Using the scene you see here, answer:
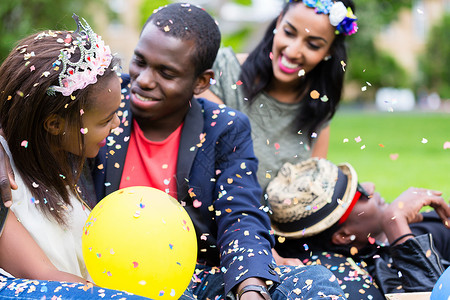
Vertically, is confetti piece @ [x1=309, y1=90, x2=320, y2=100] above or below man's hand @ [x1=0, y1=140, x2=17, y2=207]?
below

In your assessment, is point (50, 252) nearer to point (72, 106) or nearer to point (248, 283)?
point (72, 106)

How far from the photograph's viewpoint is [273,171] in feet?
13.9

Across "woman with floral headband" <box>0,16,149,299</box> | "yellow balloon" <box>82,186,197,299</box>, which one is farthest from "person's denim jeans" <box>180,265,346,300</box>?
"woman with floral headband" <box>0,16,149,299</box>

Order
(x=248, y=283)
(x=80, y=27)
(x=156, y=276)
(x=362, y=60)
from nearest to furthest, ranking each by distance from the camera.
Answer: (x=156, y=276), (x=248, y=283), (x=80, y=27), (x=362, y=60)

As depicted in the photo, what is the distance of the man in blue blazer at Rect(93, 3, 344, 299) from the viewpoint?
3.03 metres

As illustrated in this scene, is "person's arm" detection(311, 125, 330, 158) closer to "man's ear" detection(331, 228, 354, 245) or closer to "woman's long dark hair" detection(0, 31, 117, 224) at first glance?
"man's ear" detection(331, 228, 354, 245)

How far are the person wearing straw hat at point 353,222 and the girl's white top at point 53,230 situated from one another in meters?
1.20

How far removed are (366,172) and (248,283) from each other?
7822 mm

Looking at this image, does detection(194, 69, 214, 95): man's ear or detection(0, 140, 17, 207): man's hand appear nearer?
detection(0, 140, 17, 207): man's hand

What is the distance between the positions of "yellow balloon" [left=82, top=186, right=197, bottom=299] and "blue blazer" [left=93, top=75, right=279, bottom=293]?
1.35 ft

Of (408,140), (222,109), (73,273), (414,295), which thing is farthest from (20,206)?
(408,140)

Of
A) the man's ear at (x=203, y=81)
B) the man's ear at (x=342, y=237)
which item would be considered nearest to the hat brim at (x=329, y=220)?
the man's ear at (x=342, y=237)

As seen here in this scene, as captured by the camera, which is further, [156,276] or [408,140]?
[408,140]

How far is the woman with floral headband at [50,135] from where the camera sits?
245cm
